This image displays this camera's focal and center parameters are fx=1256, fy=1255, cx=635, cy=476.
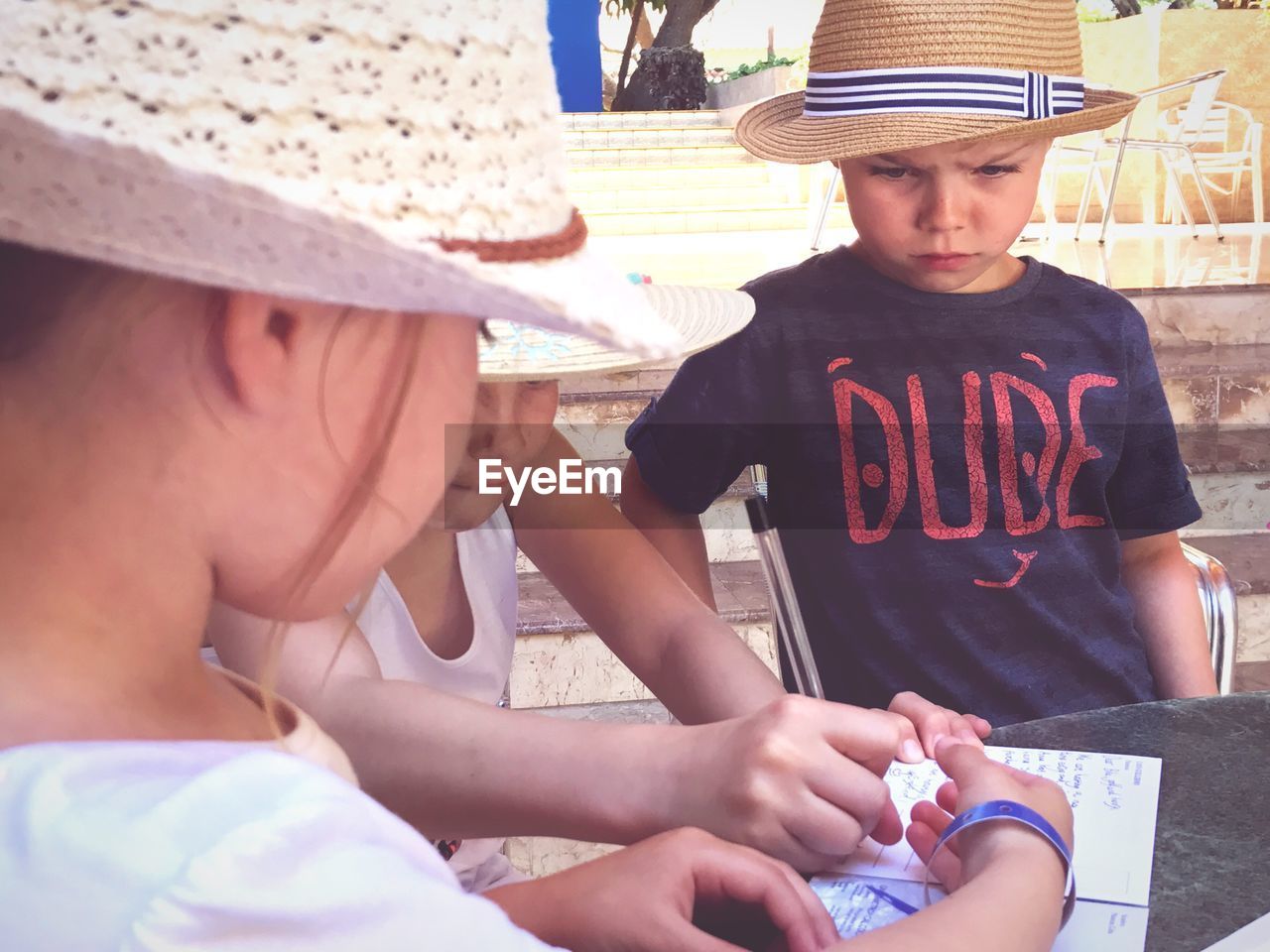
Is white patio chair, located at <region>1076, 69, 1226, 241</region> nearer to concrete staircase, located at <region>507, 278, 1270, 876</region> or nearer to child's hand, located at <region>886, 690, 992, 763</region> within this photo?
concrete staircase, located at <region>507, 278, 1270, 876</region>

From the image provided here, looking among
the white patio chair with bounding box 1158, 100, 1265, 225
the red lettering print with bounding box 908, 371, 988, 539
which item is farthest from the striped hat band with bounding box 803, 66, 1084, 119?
the white patio chair with bounding box 1158, 100, 1265, 225

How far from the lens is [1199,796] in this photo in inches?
34.6

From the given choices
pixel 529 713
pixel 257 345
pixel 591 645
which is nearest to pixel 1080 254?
pixel 591 645

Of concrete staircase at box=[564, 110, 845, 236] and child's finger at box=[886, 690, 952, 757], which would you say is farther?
concrete staircase at box=[564, 110, 845, 236]

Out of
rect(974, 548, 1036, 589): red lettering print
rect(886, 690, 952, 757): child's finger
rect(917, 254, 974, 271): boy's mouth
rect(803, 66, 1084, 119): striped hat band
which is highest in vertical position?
rect(803, 66, 1084, 119): striped hat band

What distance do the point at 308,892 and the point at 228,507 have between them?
158 mm

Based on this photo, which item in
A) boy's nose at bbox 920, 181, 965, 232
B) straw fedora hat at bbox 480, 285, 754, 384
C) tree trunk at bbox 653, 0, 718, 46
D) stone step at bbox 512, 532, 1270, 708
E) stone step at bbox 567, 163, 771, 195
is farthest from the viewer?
tree trunk at bbox 653, 0, 718, 46

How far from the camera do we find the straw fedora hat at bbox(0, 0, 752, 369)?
1.31 ft

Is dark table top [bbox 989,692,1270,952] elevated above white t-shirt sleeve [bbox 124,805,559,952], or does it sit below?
below

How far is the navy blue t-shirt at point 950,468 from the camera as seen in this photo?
145 cm

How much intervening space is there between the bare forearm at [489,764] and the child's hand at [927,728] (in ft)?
0.68

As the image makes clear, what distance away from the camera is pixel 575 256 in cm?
53

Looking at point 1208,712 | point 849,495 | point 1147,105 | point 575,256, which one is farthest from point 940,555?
point 1147,105

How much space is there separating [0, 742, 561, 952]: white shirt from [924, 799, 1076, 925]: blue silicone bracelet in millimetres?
344
